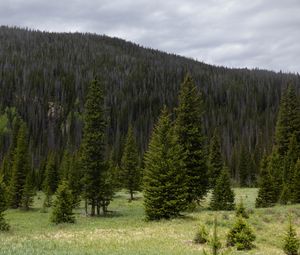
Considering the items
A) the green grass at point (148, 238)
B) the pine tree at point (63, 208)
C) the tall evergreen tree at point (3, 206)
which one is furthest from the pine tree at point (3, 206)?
the green grass at point (148, 238)

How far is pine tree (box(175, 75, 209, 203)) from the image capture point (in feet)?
138

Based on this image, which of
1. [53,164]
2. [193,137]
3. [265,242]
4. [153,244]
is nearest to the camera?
[153,244]

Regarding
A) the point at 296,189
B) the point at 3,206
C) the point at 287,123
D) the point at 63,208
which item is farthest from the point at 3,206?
the point at 287,123

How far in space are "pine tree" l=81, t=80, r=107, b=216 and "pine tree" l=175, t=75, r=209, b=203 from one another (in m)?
9.18

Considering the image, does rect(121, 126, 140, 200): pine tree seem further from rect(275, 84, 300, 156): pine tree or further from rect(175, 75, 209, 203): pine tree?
rect(175, 75, 209, 203): pine tree

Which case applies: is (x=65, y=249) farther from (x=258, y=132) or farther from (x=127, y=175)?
(x=258, y=132)

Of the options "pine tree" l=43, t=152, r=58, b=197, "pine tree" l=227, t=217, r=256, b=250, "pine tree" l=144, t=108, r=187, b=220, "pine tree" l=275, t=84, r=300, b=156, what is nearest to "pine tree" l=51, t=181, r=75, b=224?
"pine tree" l=144, t=108, r=187, b=220

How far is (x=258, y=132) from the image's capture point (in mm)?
170375

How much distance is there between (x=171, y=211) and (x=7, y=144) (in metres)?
147

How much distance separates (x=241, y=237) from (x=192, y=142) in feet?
60.7

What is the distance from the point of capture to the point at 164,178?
119 feet

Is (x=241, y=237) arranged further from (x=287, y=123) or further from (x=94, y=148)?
(x=287, y=123)

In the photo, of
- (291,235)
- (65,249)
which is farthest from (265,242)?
(65,249)

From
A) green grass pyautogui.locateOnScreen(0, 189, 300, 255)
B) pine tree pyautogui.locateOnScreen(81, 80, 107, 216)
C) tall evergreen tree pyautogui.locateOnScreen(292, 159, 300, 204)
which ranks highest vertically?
pine tree pyautogui.locateOnScreen(81, 80, 107, 216)
